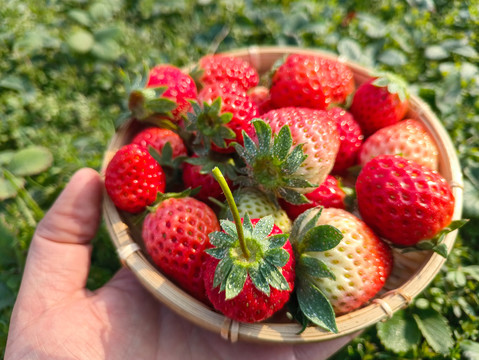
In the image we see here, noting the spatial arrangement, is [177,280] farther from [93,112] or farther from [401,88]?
[93,112]

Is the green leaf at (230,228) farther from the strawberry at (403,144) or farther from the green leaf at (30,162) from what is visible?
the green leaf at (30,162)

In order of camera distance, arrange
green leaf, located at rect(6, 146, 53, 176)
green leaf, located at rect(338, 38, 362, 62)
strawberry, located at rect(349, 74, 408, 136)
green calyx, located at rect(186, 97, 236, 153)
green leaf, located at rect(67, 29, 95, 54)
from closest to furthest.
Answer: green calyx, located at rect(186, 97, 236, 153)
strawberry, located at rect(349, 74, 408, 136)
green leaf, located at rect(6, 146, 53, 176)
green leaf, located at rect(338, 38, 362, 62)
green leaf, located at rect(67, 29, 95, 54)

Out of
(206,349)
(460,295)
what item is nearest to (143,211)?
(206,349)

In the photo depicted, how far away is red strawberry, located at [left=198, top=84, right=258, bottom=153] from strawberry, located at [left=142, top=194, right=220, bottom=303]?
10.1 inches

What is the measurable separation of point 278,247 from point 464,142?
148cm

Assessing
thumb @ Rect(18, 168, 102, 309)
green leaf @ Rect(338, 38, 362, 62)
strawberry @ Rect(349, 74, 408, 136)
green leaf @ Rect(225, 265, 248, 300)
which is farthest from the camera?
green leaf @ Rect(338, 38, 362, 62)

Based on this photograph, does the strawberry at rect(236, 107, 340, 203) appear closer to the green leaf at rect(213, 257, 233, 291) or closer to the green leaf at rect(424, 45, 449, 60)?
the green leaf at rect(213, 257, 233, 291)

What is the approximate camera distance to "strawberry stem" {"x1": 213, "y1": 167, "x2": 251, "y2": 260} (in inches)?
39.6

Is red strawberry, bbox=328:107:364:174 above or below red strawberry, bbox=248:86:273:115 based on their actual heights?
below

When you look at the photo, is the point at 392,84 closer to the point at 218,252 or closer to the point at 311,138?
the point at 311,138

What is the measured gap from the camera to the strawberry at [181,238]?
52.6 inches

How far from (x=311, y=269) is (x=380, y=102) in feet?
2.52

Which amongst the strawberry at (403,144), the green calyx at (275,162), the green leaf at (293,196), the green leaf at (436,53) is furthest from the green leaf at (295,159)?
the green leaf at (436,53)

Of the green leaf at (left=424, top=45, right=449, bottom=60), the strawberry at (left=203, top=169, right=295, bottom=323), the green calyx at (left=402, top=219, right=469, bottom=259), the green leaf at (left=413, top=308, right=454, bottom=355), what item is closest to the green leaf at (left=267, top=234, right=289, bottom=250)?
the strawberry at (left=203, top=169, right=295, bottom=323)
